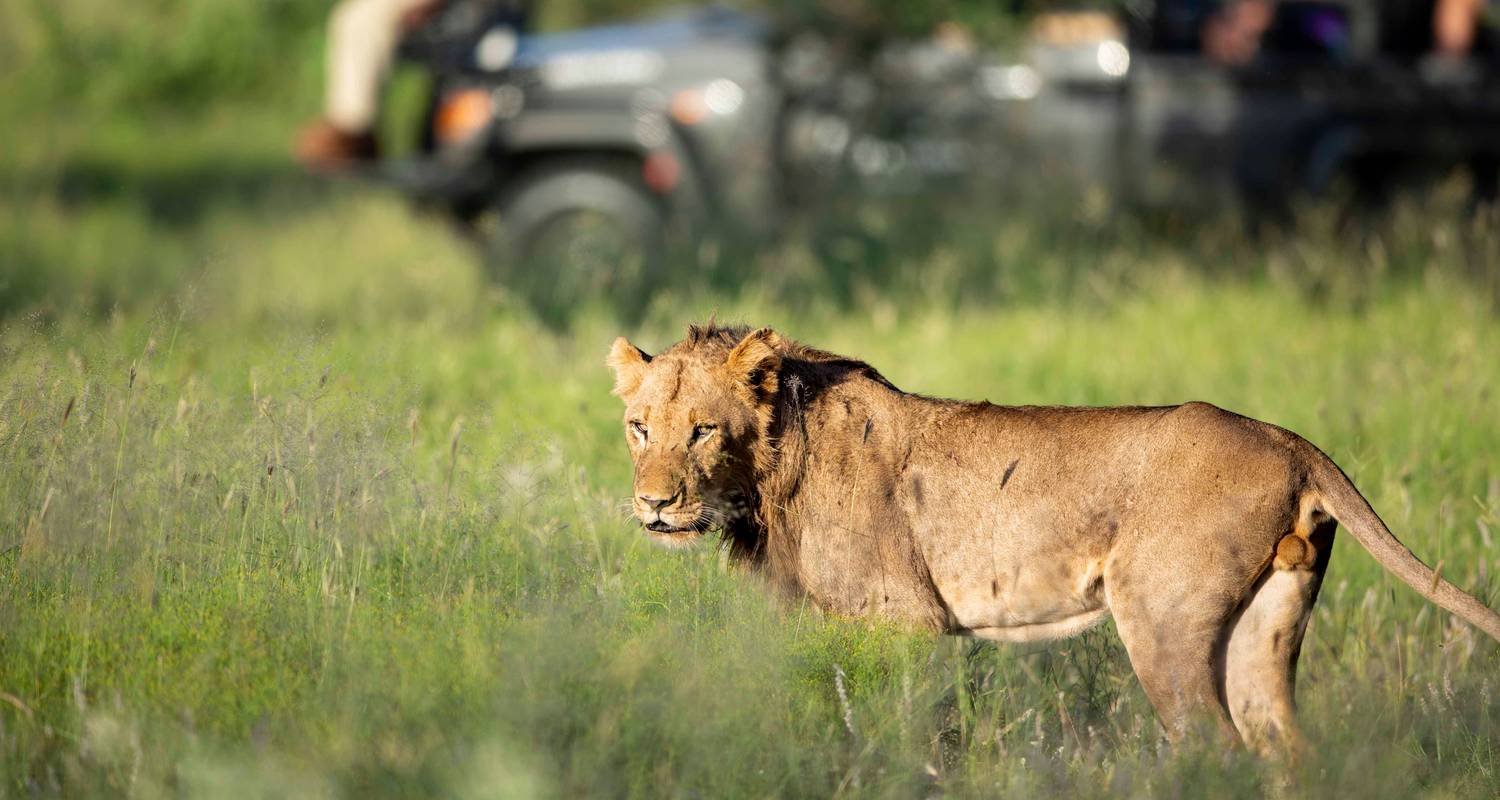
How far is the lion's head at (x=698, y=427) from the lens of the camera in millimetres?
3955

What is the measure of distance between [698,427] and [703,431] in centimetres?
2

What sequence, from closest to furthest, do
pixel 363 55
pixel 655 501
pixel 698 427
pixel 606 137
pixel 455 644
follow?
pixel 455 644, pixel 655 501, pixel 698 427, pixel 606 137, pixel 363 55

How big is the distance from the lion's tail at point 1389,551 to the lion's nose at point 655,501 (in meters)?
1.54

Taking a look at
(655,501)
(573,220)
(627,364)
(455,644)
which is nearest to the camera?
(455,644)

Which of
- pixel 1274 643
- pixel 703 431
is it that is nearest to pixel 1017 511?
pixel 1274 643

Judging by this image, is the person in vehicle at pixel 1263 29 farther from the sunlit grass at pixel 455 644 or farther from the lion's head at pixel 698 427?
the lion's head at pixel 698 427

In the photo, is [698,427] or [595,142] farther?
[595,142]

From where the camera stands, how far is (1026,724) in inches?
161

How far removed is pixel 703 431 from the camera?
4043 millimetres

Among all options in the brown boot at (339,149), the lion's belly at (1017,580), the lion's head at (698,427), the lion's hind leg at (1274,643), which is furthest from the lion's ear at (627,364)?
the brown boot at (339,149)

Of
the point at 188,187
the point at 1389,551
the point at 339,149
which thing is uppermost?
the point at 339,149

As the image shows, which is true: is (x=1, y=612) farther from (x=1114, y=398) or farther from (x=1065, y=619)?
(x=1114, y=398)

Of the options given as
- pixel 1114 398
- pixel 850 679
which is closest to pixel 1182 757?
pixel 850 679

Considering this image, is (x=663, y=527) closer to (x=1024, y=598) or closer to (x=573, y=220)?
(x=1024, y=598)
